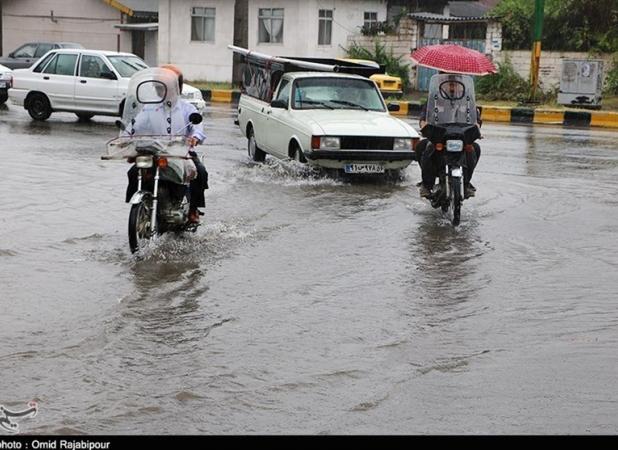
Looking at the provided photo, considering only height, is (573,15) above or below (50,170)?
above

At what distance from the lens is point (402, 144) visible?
13.7 meters

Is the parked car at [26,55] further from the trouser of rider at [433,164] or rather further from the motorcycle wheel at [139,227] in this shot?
the motorcycle wheel at [139,227]

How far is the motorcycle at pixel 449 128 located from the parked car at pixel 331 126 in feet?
7.45

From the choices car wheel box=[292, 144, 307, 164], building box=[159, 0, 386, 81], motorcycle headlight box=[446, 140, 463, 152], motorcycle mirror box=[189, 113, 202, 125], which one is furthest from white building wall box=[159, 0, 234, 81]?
motorcycle mirror box=[189, 113, 202, 125]

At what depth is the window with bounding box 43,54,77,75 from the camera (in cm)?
2155

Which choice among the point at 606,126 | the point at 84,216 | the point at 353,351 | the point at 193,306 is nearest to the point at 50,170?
the point at 84,216

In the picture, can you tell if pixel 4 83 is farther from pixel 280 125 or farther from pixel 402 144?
pixel 402 144

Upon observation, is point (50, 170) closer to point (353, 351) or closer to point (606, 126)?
point (353, 351)

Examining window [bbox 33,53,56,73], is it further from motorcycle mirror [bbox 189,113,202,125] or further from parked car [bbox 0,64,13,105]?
motorcycle mirror [bbox 189,113,202,125]

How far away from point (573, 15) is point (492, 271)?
27141 millimetres

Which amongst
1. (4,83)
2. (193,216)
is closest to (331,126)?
(193,216)

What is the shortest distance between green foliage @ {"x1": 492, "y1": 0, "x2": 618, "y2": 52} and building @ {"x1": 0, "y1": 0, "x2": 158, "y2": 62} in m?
17.4

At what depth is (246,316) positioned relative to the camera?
23.0 ft

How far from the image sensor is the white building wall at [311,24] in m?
36.8
